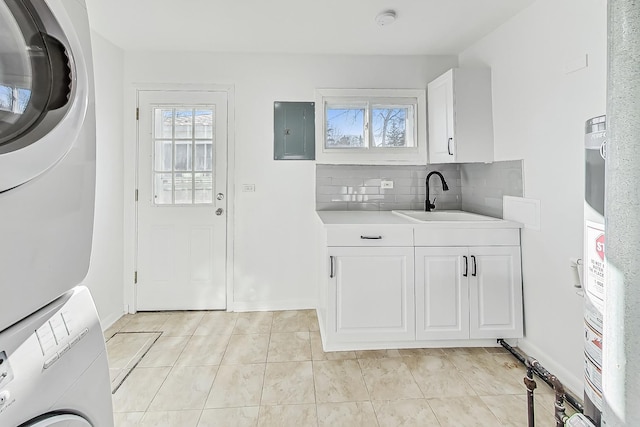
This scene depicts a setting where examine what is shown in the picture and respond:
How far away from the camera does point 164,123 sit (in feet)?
10.00

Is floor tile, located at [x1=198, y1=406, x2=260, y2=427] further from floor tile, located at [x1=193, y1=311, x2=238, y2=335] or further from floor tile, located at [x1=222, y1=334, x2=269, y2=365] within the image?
floor tile, located at [x1=193, y1=311, x2=238, y2=335]

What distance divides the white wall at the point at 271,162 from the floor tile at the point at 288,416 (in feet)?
4.56

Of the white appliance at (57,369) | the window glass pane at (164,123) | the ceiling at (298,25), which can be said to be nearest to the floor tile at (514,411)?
the white appliance at (57,369)

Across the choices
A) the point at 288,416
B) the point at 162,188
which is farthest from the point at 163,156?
the point at 288,416

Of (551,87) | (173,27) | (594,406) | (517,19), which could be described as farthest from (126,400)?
(517,19)

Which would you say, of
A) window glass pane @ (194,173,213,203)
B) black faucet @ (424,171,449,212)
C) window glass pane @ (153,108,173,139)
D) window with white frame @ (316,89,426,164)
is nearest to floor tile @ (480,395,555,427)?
black faucet @ (424,171,449,212)

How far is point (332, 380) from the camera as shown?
1975mm

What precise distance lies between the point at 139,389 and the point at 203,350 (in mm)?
508

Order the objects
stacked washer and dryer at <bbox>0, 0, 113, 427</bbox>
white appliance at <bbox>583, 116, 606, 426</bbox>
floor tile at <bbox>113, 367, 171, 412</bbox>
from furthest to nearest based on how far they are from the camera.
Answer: floor tile at <bbox>113, 367, 171, 412</bbox>
white appliance at <bbox>583, 116, 606, 426</bbox>
stacked washer and dryer at <bbox>0, 0, 113, 427</bbox>

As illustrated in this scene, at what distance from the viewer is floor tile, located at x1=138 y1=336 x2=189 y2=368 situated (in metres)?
2.18

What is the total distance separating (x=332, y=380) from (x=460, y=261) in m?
1.19

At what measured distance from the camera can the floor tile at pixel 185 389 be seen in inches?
69.2

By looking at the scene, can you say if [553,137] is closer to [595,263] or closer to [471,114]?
[471,114]

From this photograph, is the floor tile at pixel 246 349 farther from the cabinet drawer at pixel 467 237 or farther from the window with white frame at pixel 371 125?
the window with white frame at pixel 371 125
